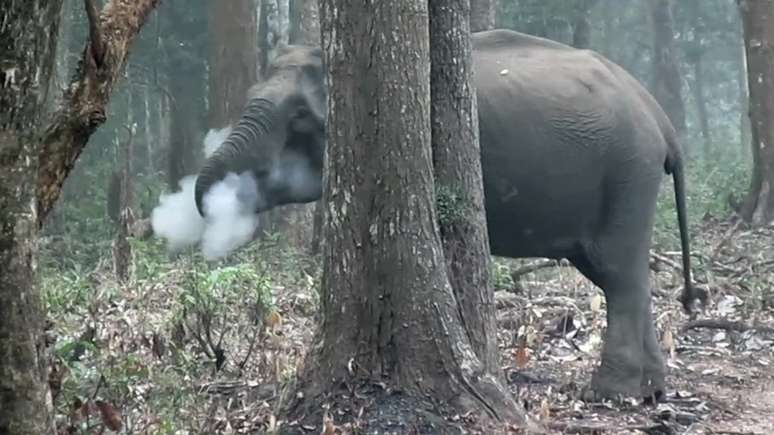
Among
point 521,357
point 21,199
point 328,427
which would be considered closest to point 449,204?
point 328,427

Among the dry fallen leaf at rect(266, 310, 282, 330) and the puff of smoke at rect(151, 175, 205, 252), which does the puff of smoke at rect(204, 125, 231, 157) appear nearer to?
the puff of smoke at rect(151, 175, 205, 252)

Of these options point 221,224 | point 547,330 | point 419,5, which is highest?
point 419,5

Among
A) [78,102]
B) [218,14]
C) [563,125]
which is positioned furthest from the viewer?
[218,14]

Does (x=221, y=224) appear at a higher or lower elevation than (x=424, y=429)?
higher

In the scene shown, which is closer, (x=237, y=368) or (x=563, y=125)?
(x=237, y=368)

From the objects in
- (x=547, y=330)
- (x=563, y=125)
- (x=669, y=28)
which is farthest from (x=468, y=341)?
(x=669, y=28)

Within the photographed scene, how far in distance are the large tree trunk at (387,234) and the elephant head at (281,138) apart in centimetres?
233

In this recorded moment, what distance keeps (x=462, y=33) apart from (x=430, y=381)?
65.7 inches

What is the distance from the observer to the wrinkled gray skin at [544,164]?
8391 mm

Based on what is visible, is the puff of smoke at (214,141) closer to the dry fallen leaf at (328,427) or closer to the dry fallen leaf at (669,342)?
the dry fallen leaf at (669,342)

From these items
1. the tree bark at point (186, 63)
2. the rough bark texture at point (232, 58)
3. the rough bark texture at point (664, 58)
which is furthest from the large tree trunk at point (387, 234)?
the rough bark texture at point (664, 58)

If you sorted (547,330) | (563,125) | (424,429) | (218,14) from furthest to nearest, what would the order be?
(218,14) → (547,330) → (563,125) → (424,429)

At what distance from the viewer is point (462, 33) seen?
21.4 feet

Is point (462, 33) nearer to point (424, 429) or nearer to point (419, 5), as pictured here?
point (419, 5)
